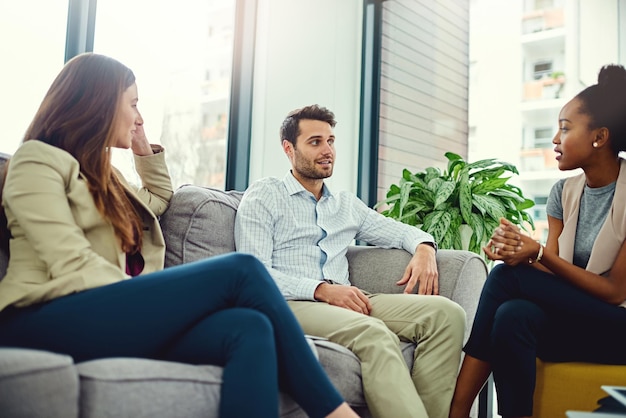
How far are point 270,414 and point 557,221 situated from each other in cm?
128

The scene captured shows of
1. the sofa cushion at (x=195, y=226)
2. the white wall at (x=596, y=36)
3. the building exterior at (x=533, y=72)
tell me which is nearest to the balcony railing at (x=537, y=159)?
the building exterior at (x=533, y=72)

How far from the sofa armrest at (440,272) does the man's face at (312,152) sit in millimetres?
355

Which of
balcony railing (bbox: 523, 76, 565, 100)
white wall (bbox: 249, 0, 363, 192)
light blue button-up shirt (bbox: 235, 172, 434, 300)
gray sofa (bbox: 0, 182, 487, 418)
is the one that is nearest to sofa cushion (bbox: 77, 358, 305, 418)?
gray sofa (bbox: 0, 182, 487, 418)

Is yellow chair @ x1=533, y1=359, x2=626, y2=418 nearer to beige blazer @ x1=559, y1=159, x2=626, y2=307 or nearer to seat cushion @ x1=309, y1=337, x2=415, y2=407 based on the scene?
beige blazer @ x1=559, y1=159, x2=626, y2=307

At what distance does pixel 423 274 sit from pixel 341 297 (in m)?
0.33

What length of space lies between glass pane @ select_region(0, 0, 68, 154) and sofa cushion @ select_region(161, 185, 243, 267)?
0.79 meters

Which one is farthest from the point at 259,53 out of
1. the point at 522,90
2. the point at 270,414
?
the point at 270,414

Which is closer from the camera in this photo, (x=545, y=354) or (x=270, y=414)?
(x=270, y=414)

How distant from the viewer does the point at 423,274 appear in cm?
216

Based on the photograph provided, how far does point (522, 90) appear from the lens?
3.54 metres

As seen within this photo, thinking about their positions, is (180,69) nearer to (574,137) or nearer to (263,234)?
(263,234)

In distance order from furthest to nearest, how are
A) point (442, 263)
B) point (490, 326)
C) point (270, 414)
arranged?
point (442, 263)
point (490, 326)
point (270, 414)

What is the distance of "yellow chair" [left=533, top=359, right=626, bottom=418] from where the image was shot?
5.51ft

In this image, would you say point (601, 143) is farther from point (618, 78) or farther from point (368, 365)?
point (368, 365)
